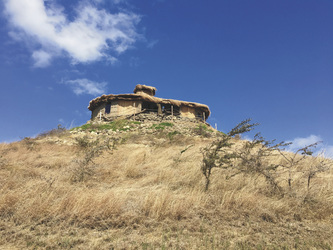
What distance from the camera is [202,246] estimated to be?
3.03 metres

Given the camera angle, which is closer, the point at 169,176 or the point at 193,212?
the point at 193,212

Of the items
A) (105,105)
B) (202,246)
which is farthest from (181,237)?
(105,105)

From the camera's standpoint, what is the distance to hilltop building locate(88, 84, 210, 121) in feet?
79.5

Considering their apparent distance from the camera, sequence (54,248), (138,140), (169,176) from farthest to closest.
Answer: (138,140), (169,176), (54,248)

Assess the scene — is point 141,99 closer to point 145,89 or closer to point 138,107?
point 138,107

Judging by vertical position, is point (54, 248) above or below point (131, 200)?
below

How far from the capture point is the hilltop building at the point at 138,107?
24.2 metres

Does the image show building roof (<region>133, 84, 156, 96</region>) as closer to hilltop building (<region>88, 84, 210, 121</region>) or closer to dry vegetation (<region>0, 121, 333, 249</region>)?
hilltop building (<region>88, 84, 210, 121</region>)

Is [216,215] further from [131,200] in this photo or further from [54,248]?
[54,248]

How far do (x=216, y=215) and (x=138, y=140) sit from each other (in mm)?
11136

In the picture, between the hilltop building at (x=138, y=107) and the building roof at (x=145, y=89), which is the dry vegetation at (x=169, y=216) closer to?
the hilltop building at (x=138, y=107)

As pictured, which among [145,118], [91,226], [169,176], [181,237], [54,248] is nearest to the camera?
[54,248]

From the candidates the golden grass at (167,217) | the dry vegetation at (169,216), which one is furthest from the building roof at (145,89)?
the golden grass at (167,217)

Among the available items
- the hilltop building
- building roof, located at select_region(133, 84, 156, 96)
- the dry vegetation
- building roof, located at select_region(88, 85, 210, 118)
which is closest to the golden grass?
the dry vegetation
